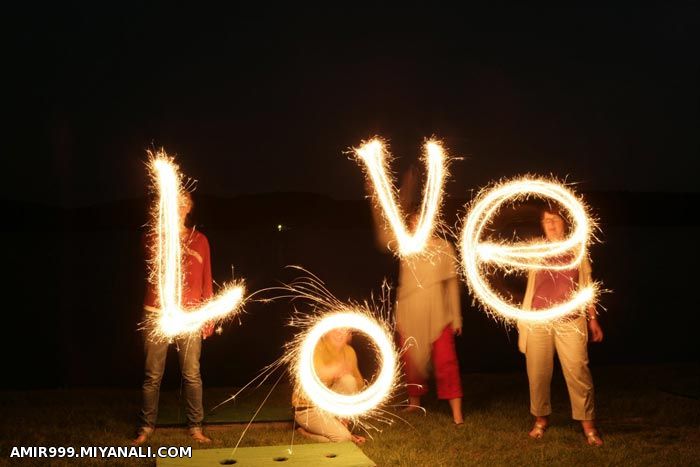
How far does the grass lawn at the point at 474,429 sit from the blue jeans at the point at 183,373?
203mm

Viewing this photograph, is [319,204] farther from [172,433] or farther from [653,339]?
[172,433]

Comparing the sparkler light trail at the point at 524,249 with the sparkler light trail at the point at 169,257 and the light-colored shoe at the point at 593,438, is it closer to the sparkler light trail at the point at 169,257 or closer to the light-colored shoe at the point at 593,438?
the light-colored shoe at the point at 593,438

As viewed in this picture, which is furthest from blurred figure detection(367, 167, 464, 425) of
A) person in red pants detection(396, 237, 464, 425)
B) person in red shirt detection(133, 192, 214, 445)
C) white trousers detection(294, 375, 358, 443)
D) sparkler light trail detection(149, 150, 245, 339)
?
sparkler light trail detection(149, 150, 245, 339)

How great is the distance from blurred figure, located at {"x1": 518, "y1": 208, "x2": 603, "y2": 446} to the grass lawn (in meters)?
0.30

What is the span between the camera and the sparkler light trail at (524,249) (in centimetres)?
562

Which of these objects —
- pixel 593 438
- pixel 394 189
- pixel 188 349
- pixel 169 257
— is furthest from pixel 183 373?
pixel 593 438

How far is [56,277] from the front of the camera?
20453mm

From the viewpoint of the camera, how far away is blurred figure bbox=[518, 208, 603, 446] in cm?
575

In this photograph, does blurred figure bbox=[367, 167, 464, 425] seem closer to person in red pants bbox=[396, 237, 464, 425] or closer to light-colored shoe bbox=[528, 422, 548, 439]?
person in red pants bbox=[396, 237, 464, 425]

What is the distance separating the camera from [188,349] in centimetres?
565

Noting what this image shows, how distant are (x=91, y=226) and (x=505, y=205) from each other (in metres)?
27.1

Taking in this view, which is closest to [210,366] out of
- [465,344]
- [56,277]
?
[465,344]

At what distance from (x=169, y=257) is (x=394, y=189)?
1757 millimetres

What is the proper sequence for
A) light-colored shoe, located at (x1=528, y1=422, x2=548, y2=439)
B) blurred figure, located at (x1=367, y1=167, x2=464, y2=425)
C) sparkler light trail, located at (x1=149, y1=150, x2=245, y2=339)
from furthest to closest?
blurred figure, located at (x1=367, y1=167, x2=464, y2=425) → light-colored shoe, located at (x1=528, y1=422, x2=548, y2=439) → sparkler light trail, located at (x1=149, y1=150, x2=245, y2=339)
